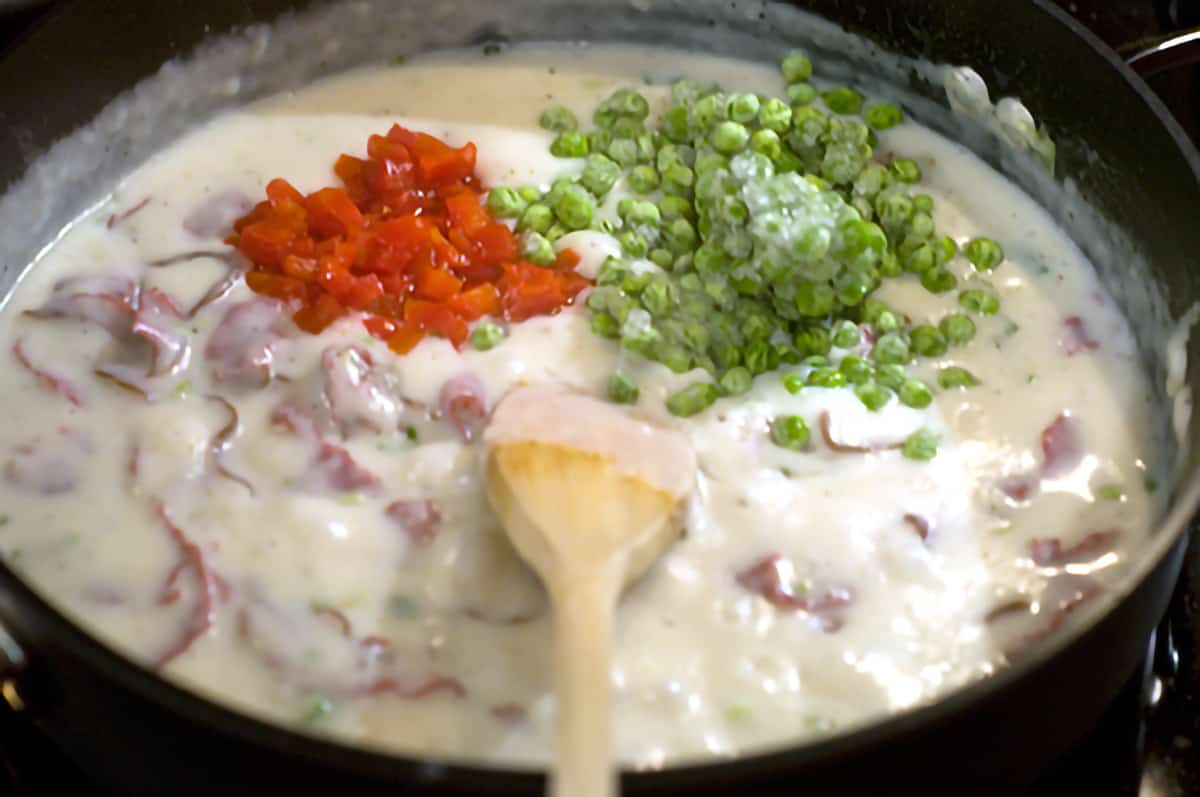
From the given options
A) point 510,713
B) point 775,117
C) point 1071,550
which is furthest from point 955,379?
point 510,713

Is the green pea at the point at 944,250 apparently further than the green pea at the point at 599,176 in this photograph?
No

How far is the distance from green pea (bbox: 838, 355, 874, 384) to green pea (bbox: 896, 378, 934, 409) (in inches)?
1.9

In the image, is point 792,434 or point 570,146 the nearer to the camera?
point 792,434

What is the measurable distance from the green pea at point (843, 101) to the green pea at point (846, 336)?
1.81 ft

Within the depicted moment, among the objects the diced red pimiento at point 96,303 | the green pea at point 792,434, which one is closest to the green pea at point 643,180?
the green pea at point 792,434

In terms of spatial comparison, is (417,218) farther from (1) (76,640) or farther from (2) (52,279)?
(1) (76,640)

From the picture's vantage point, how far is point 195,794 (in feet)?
3.54

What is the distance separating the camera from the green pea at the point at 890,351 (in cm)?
165

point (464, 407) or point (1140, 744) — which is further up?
point (464, 407)

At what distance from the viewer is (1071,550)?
4.79ft

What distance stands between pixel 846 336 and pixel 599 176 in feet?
1.59

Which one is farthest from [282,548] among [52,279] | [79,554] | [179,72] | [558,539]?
[179,72]

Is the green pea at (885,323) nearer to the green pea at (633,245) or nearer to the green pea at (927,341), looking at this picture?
the green pea at (927,341)

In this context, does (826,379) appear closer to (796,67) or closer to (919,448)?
(919,448)
